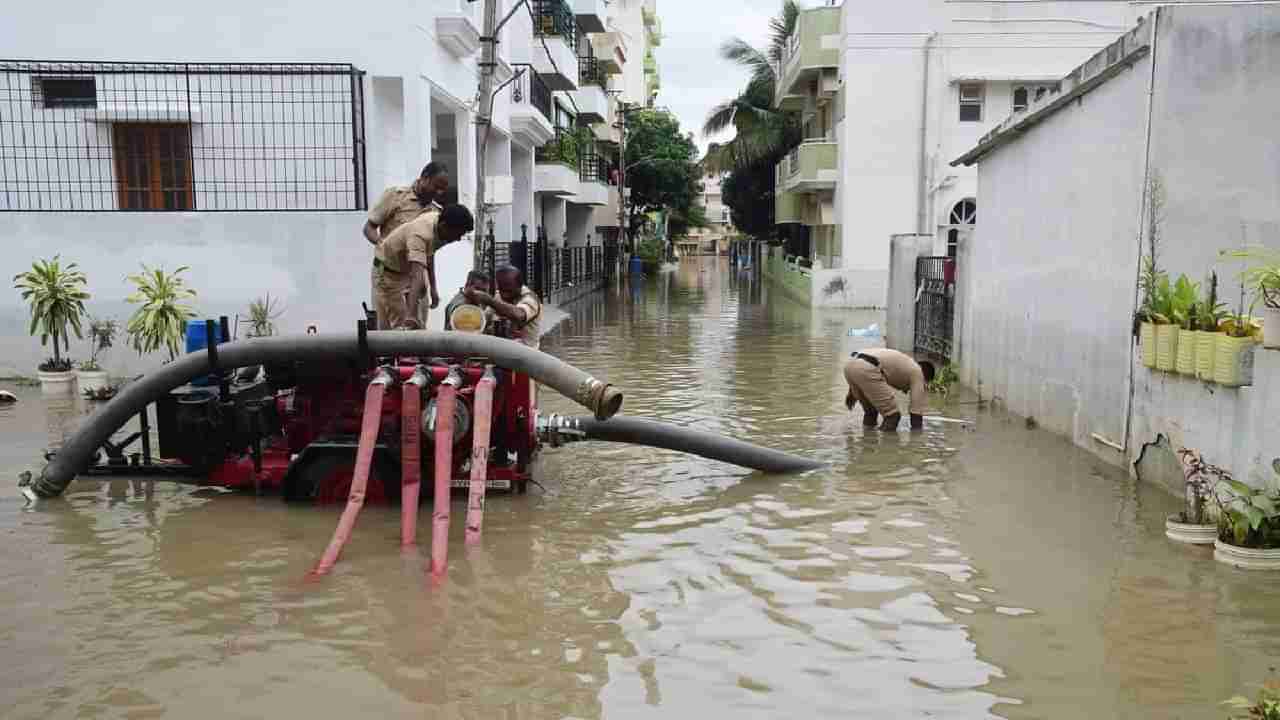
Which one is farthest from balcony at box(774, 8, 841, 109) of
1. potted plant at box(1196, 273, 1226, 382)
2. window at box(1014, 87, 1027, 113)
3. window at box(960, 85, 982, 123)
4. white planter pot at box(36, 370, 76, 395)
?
potted plant at box(1196, 273, 1226, 382)

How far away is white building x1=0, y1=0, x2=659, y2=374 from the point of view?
13.1m

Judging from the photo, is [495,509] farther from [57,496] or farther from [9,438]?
[9,438]

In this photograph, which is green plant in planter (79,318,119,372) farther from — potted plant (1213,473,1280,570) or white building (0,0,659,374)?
potted plant (1213,473,1280,570)

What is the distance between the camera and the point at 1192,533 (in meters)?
6.89

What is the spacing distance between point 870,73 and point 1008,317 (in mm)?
17858

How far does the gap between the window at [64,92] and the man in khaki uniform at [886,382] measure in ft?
33.7

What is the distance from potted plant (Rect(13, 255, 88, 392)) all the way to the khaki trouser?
338 inches

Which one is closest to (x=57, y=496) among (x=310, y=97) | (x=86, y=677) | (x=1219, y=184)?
(x=86, y=677)

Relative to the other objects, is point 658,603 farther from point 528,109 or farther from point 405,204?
point 528,109

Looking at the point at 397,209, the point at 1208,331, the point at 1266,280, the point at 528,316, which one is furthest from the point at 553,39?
the point at 1266,280

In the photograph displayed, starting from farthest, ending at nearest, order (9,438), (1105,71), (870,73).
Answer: (870,73)
(9,438)
(1105,71)

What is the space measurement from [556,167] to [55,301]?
71.9 ft

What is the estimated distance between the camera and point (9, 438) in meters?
10.1

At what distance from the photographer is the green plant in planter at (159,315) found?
1168 cm
